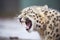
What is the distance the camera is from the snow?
0.96 metres

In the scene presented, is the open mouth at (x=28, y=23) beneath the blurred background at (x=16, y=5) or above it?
beneath

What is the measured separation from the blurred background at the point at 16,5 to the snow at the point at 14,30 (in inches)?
1.8

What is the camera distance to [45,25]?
88cm

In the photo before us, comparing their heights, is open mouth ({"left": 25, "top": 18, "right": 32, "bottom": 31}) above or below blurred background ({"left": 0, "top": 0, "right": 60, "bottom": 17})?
below

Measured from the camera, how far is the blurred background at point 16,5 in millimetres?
957

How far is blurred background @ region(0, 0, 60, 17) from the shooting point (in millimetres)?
957

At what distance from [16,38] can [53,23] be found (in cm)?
27

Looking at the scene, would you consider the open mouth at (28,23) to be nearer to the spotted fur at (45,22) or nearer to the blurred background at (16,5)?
the spotted fur at (45,22)

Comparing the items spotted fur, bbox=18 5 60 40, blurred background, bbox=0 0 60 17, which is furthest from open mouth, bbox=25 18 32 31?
blurred background, bbox=0 0 60 17

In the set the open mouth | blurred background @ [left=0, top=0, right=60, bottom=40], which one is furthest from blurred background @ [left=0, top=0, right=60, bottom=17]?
the open mouth

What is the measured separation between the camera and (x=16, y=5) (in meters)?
1.01

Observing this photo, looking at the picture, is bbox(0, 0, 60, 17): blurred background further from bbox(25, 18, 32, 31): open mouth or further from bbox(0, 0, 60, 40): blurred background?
bbox(25, 18, 32, 31): open mouth

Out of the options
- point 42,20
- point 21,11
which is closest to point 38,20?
point 42,20

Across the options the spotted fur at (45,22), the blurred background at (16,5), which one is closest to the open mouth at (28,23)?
the spotted fur at (45,22)
